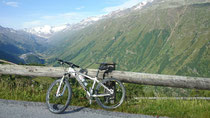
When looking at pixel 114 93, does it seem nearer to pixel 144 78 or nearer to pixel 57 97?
pixel 144 78

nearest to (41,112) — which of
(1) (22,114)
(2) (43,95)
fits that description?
(1) (22,114)

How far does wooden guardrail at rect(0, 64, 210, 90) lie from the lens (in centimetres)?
565

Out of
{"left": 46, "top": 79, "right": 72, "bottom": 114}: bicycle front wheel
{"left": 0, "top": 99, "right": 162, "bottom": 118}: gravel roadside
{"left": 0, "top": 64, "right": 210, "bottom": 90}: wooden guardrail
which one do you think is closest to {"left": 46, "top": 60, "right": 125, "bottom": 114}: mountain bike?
{"left": 46, "top": 79, "right": 72, "bottom": 114}: bicycle front wheel

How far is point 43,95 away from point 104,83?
237cm

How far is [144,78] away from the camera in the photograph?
20.1 feet

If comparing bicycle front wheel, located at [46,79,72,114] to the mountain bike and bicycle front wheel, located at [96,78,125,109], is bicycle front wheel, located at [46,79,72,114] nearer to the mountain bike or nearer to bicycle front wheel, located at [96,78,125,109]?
the mountain bike

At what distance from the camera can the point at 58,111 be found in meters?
5.22

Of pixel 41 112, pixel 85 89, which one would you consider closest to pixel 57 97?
pixel 41 112

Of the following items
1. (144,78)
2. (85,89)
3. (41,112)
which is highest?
(144,78)

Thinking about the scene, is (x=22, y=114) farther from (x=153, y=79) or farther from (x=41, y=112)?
(x=153, y=79)

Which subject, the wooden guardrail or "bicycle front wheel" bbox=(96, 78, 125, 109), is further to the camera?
"bicycle front wheel" bbox=(96, 78, 125, 109)

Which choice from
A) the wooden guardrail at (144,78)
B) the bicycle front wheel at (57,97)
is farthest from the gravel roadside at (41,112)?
the wooden guardrail at (144,78)

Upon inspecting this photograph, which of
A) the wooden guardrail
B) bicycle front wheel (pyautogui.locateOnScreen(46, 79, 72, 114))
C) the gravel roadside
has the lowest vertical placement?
the gravel roadside

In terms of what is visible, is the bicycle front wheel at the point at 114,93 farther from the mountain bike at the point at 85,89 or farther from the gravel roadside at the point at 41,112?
the gravel roadside at the point at 41,112
